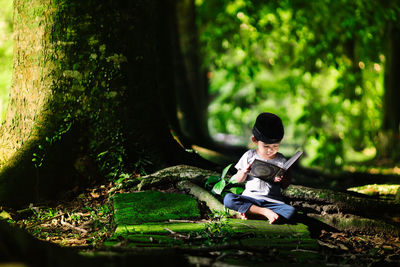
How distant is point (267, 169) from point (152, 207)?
128 centimetres

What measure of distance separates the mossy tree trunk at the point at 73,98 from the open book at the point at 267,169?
4.95 ft

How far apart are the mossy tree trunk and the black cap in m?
1.57

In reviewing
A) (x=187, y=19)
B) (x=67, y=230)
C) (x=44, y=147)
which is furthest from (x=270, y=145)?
(x=187, y=19)

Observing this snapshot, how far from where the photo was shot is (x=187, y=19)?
34.4 ft

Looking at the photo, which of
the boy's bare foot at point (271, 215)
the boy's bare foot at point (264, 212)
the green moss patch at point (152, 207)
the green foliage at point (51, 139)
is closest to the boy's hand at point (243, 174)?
the boy's bare foot at point (264, 212)

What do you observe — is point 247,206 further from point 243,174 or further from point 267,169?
point 267,169

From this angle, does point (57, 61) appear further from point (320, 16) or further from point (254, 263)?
A: point (320, 16)

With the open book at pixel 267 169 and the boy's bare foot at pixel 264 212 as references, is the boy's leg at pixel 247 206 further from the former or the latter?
the open book at pixel 267 169

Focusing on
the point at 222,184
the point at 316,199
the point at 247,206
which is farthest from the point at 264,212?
the point at 316,199

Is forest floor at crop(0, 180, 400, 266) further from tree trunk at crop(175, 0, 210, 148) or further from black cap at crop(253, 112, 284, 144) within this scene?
tree trunk at crop(175, 0, 210, 148)

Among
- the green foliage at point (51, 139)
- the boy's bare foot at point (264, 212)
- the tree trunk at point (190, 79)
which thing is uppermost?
the tree trunk at point (190, 79)

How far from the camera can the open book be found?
3736mm

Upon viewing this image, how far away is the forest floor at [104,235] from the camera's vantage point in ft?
10.5

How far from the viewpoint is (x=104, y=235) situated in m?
3.62
